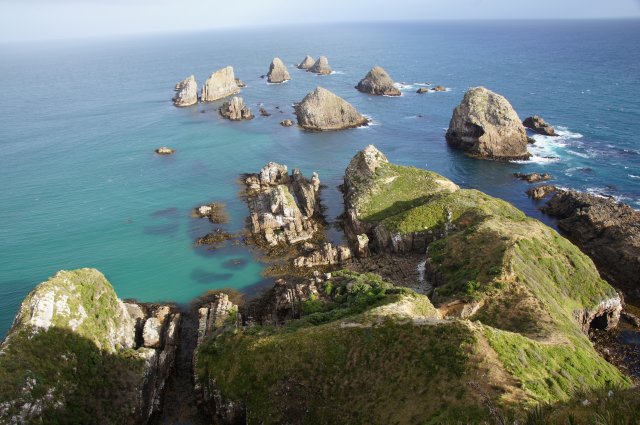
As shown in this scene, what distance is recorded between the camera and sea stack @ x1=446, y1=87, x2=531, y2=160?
332 ft

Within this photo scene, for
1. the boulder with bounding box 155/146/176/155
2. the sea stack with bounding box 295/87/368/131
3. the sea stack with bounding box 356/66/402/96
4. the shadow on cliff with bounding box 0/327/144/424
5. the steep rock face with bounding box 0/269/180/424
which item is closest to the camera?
the shadow on cliff with bounding box 0/327/144/424

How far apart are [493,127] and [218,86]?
108m

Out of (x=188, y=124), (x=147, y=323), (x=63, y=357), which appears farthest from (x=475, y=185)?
(x=188, y=124)

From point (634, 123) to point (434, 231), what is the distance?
306ft

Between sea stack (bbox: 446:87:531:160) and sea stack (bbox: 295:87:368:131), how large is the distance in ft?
116

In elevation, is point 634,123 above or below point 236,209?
above

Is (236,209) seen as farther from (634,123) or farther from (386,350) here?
(634,123)

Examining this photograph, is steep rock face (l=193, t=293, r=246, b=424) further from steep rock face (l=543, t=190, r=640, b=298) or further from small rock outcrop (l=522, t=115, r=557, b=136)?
small rock outcrop (l=522, t=115, r=557, b=136)

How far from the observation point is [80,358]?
38.8 m

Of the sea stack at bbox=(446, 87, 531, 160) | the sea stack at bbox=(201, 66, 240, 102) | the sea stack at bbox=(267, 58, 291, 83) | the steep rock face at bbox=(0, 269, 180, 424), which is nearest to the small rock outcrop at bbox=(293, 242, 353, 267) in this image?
the steep rock face at bbox=(0, 269, 180, 424)

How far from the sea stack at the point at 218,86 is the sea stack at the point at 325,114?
5126 centimetres

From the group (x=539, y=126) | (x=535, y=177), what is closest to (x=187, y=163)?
(x=535, y=177)

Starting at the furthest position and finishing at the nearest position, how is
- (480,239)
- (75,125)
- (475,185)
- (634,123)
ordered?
1. (75,125)
2. (634,123)
3. (475,185)
4. (480,239)

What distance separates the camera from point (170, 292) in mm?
58969
